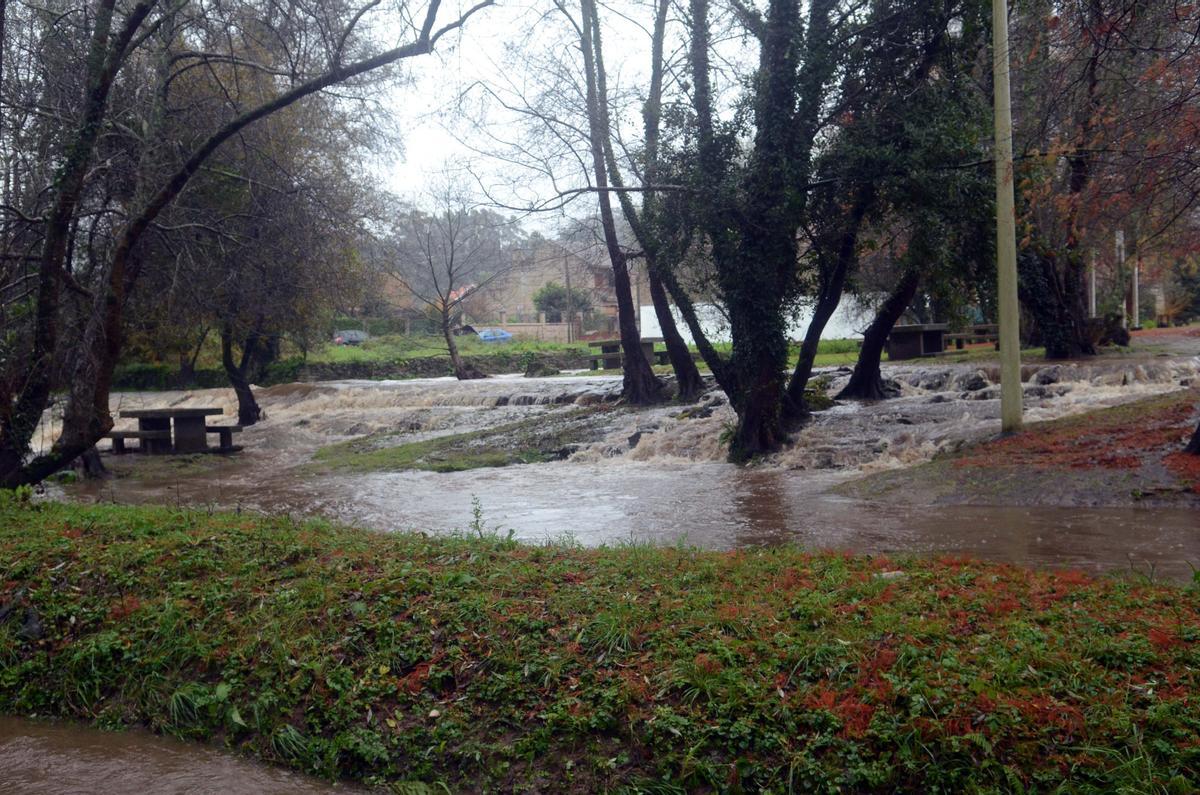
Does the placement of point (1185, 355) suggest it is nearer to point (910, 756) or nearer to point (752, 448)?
point (752, 448)

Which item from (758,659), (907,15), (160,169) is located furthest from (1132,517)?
(160,169)

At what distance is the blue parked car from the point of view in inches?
2391

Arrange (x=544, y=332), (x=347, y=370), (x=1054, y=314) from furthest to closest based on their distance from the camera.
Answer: (x=544, y=332), (x=347, y=370), (x=1054, y=314)

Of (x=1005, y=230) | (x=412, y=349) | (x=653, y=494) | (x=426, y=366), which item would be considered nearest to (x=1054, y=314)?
(x=1005, y=230)

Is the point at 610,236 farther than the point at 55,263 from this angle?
Yes

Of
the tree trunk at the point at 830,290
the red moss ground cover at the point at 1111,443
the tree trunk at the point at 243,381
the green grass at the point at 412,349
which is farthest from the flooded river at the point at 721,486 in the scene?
the green grass at the point at 412,349

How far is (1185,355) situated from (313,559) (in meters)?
21.5

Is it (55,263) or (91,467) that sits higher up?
(55,263)

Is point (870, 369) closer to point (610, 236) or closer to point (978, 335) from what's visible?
point (610, 236)

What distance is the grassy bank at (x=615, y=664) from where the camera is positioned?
4176mm

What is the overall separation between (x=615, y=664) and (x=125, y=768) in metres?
2.68

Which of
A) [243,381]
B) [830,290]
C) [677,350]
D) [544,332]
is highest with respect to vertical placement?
[544,332]

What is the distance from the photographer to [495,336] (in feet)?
202

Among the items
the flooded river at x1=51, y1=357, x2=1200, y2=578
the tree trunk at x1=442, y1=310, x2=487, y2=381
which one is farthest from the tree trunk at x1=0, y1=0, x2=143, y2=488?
the tree trunk at x1=442, y1=310, x2=487, y2=381
